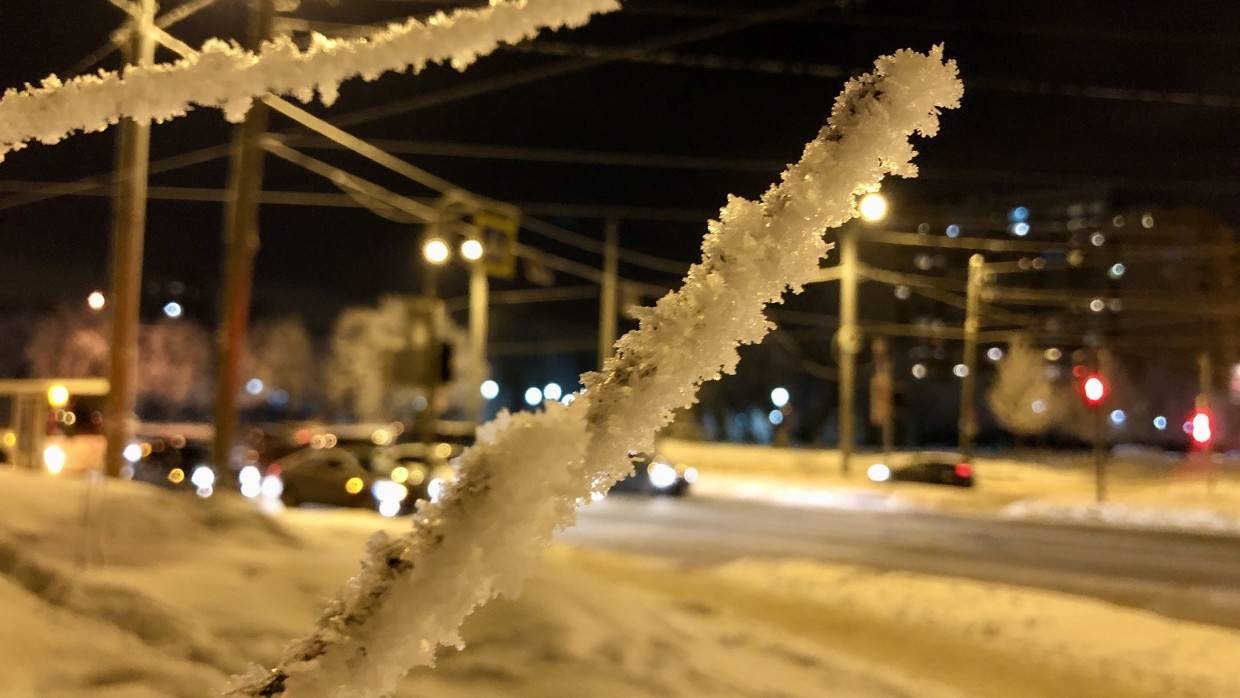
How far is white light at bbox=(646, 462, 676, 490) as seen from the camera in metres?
26.3

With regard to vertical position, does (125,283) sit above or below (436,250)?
below

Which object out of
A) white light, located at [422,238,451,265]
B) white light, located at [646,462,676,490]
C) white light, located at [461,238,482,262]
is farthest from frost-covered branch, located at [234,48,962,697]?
white light, located at [646,462,676,490]

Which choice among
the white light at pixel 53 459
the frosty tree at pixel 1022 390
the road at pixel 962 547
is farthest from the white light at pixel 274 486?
the frosty tree at pixel 1022 390

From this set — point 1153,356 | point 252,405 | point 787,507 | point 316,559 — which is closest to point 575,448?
point 316,559

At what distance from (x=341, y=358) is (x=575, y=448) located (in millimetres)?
74752

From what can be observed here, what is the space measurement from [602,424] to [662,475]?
24.3m

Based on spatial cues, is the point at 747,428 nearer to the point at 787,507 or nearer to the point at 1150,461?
the point at 1150,461

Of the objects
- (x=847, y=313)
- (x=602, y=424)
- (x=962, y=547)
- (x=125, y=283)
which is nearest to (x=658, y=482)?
(x=847, y=313)

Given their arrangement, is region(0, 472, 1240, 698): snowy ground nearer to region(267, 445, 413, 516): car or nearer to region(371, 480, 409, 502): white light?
region(371, 480, 409, 502): white light

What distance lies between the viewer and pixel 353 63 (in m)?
3.26

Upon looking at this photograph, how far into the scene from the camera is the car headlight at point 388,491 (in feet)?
67.5

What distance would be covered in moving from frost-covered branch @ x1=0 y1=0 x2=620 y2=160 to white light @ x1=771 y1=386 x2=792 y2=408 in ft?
185

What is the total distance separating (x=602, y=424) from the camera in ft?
8.02

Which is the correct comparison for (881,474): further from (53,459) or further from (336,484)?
(53,459)
